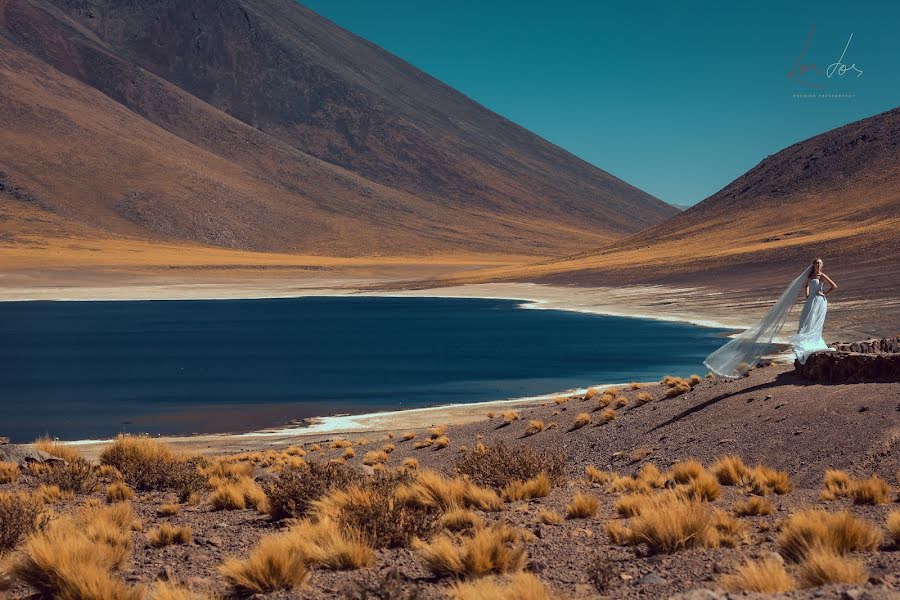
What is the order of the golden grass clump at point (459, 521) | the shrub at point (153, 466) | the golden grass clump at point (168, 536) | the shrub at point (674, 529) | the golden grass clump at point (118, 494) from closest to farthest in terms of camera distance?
the shrub at point (674, 529) < the golden grass clump at point (168, 536) < the golden grass clump at point (459, 521) < the golden grass clump at point (118, 494) < the shrub at point (153, 466)

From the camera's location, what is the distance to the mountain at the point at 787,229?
241ft

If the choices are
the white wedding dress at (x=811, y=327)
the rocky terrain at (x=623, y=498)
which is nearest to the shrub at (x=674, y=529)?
the rocky terrain at (x=623, y=498)

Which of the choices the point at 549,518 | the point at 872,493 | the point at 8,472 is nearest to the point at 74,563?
the point at 549,518

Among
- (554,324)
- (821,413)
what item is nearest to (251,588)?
(821,413)

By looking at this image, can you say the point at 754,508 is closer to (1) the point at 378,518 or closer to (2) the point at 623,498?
(2) the point at 623,498

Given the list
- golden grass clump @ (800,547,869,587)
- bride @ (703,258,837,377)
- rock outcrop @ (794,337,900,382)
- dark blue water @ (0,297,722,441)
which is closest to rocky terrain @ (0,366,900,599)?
golden grass clump @ (800,547,869,587)

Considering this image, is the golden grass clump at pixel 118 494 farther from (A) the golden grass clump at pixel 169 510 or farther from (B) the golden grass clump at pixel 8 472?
(B) the golden grass clump at pixel 8 472

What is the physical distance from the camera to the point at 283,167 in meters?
187


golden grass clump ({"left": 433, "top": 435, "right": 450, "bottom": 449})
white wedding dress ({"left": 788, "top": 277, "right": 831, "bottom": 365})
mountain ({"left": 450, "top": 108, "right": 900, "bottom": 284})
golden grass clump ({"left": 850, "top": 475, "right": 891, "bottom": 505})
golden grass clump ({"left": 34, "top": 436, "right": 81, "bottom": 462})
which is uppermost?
mountain ({"left": 450, "top": 108, "right": 900, "bottom": 284})

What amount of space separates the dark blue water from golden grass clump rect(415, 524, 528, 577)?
62.3 ft

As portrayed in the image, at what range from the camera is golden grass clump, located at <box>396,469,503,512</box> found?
9977 millimetres

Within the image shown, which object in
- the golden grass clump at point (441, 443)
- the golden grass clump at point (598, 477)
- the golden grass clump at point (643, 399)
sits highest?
the golden grass clump at point (643, 399)

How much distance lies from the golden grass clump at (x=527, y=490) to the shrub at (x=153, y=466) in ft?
13.7

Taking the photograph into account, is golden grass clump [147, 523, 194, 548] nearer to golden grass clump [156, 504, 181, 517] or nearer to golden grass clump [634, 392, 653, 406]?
golden grass clump [156, 504, 181, 517]
